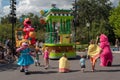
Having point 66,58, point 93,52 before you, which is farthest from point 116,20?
point 66,58

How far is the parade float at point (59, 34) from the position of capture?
26859 millimetres

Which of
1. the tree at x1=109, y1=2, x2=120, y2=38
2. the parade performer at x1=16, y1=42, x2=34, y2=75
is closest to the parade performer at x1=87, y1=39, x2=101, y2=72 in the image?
the parade performer at x1=16, y1=42, x2=34, y2=75

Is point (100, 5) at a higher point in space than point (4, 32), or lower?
higher

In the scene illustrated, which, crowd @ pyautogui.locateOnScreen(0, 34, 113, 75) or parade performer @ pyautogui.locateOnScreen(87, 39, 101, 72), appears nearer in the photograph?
crowd @ pyautogui.locateOnScreen(0, 34, 113, 75)

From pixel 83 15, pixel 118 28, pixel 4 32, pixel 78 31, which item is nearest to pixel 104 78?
pixel 118 28

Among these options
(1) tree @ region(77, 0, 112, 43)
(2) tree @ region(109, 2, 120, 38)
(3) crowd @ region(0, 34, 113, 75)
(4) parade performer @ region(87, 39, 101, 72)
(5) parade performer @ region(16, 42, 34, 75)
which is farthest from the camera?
(1) tree @ region(77, 0, 112, 43)

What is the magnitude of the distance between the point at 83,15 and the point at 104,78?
68.0 m

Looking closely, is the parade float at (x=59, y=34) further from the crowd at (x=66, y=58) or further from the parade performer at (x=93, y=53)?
the parade performer at (x=93, y=53)

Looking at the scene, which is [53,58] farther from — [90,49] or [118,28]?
[118,28]

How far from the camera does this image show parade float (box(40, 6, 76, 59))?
26859 mm

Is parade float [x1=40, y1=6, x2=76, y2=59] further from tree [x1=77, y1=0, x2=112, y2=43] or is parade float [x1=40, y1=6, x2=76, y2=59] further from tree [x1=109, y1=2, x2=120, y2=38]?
tree [x1=77, y1=0, x2=112, y2=43]

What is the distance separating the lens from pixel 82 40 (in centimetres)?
6669

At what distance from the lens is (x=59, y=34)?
2755cm

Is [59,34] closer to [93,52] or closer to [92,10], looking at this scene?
[93,52]
